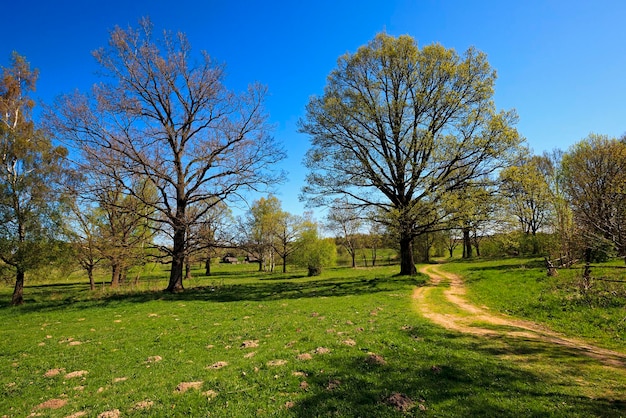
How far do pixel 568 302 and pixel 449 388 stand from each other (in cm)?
1064

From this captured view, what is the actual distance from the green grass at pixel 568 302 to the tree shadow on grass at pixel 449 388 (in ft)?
5.87

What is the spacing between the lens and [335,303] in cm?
1662

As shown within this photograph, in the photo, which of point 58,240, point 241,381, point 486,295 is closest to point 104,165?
point 58,240

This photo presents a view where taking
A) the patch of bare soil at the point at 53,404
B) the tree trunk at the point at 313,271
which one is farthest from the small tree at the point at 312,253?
the patch of bare soil at the point at 53,404

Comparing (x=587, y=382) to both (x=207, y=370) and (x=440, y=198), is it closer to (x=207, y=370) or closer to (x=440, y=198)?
(x=207, y=370)

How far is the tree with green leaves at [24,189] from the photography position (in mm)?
19297

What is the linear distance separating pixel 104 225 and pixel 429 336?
30.2m

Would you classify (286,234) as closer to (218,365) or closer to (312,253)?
(312,253)

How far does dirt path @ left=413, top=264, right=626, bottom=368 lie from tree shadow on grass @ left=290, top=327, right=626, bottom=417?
0.92 metres

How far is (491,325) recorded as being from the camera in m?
11.8

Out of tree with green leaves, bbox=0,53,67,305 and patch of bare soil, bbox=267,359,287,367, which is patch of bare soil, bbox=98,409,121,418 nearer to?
patch of bare soil, bbox=267,359,287,367

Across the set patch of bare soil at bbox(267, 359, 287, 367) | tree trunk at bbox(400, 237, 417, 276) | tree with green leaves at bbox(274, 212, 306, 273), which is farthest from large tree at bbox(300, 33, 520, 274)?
tree with green leaves at bbox(274, 212, 306, 273)

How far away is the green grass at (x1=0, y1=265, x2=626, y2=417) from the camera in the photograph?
5.80 m

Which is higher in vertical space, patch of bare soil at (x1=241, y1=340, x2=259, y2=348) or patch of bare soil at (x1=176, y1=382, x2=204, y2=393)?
patch of bare soil at (x1=176, y1=382, x2=204, y2=393)
